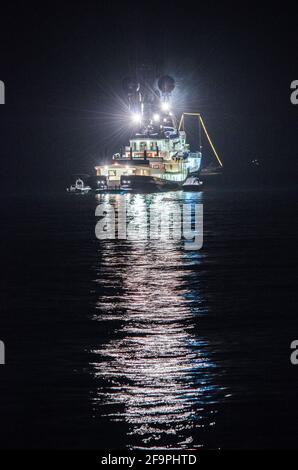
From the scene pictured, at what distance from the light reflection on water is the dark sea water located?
1.5 inches

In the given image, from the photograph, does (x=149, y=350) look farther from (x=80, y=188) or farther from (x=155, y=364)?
(x=80, y=188)

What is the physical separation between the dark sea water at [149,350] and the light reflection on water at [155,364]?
0.04 meters

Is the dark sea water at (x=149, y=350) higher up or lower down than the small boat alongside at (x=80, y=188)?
lower down

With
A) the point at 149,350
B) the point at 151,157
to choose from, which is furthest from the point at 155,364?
the point at 151,157

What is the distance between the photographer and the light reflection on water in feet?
61.3

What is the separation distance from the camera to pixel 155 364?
76.2 feet

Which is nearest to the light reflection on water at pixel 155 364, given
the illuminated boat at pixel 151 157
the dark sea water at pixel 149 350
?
the dark sea water at pixel 149 350

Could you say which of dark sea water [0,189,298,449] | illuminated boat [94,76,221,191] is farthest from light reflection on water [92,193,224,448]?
illuminated boat [94,76,221,191]

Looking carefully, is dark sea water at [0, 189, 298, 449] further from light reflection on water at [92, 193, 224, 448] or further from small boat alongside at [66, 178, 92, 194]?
small boat alongside at [66, 178, 92, 194]

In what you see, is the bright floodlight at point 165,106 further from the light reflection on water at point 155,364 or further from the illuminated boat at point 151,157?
the light reflection on water at point 155,364

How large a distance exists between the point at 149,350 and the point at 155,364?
1.74 meters

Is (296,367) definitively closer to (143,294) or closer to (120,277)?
(143,294)

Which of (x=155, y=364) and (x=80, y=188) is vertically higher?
(x=80, y=188)

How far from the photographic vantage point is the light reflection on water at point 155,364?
61.3 feet
